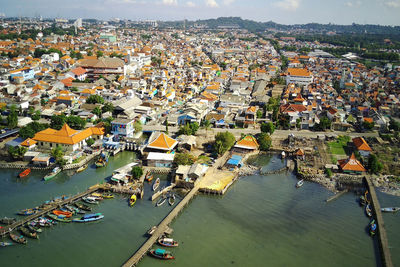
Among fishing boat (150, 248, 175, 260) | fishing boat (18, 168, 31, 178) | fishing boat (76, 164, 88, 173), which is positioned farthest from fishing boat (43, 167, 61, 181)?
fishing boat (150, 248, 175, 260)

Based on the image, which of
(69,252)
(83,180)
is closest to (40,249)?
(69,252)

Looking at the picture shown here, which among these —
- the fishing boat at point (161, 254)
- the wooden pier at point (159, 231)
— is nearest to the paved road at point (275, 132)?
the wooden pier at point (159, 231)

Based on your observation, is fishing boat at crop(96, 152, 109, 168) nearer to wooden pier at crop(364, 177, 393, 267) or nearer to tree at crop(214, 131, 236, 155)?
tree at crop(214, 131, 236, 155)

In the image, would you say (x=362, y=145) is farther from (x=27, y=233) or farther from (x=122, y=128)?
(x=27, y=233)

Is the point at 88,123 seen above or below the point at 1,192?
above

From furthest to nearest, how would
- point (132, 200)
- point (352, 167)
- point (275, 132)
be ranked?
point (275, 132)
point (352, 167)
point (132, 200)

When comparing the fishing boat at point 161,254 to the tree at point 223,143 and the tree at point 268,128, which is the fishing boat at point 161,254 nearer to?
the tree at point 223,143

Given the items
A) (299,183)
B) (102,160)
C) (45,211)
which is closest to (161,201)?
(45,211)

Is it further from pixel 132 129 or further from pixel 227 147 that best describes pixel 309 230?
pixel 132 129
